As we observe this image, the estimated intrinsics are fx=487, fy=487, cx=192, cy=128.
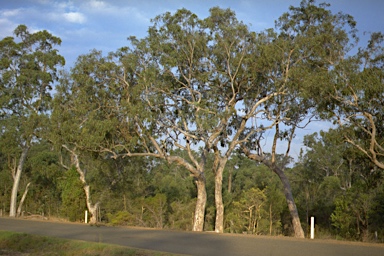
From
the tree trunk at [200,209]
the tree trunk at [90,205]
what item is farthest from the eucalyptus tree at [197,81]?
the tree trunk at [90,205]

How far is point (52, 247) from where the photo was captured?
1502 cm

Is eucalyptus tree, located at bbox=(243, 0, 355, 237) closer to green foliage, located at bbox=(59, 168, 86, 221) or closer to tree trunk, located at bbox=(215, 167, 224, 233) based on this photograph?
tree trunk, located at bbox=(215, 167, 224, 233)

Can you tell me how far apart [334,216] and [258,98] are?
9.53 m

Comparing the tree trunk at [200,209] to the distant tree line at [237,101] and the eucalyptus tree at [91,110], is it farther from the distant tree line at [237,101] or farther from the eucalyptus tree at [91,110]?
the eucalyptus tree at [91,110]

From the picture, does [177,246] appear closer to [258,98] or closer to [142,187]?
[258,98]

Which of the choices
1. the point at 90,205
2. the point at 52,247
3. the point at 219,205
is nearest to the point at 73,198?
the point at 90,205

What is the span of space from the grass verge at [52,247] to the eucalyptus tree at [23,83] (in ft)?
88.0

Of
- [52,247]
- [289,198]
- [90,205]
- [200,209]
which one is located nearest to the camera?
[52,247]

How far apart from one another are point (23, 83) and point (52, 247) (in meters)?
32.7

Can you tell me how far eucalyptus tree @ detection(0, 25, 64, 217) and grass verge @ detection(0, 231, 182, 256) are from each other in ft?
88.0

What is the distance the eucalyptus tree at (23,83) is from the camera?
43.8m

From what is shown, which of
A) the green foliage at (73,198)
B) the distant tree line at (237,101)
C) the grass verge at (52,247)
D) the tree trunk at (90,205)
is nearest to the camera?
the grass verge at (52,247)

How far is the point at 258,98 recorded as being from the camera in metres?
32.2

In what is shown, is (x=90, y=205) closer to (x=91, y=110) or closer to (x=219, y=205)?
(x=91, y=110)
